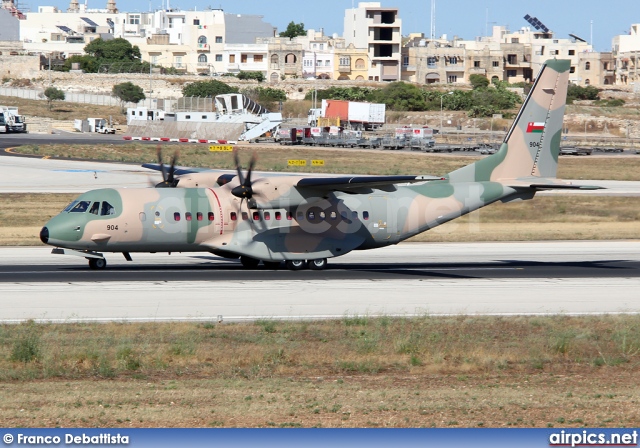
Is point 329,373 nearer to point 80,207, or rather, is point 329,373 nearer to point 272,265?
point 80,207

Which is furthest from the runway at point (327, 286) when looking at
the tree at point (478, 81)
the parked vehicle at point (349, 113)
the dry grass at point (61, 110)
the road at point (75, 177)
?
the tree at point (478, 81)

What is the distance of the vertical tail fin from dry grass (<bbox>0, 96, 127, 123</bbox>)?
109352 millimetres

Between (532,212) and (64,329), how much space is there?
119ft

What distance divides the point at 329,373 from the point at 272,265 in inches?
651

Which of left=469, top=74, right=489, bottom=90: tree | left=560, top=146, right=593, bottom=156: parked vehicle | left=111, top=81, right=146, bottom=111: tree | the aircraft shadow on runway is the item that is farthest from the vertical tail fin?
left=469, top=74, right=489, bottom=90: tree

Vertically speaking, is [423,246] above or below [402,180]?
below

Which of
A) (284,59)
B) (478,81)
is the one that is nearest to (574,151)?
(478,81)

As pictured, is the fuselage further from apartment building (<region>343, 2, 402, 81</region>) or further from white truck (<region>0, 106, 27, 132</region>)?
apartment building (<region>343, 2, 402, 81</region>)

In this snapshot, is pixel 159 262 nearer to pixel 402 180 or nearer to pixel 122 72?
pixel 402 180

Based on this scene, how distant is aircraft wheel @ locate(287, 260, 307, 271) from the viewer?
33.7 meters

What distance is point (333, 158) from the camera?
279 feet

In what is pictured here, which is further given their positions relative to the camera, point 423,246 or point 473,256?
point 423,246

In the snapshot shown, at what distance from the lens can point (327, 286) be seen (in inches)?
1195

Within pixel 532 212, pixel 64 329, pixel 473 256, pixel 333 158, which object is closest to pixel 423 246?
pixel 473 256
